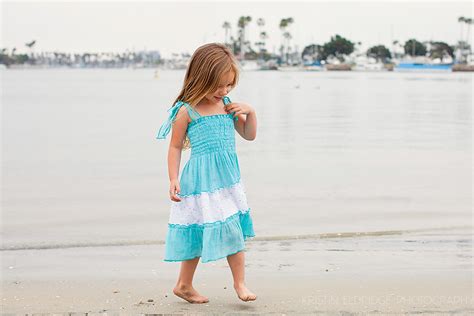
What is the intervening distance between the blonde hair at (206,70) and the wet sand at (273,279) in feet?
3.42

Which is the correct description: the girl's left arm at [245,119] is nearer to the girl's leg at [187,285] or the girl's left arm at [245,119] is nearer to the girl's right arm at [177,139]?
the girl's right arm at [177,139]

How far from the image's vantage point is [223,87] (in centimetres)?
415

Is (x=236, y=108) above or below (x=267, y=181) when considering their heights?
above

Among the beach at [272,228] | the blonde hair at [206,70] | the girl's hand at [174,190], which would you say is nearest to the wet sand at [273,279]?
the beach at [272,228]

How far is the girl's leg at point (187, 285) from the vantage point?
4.29 metres

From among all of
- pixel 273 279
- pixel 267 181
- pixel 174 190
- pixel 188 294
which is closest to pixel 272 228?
pixel 273 279

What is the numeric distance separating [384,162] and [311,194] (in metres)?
3.16

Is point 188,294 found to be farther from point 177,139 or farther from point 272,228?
point 272,228

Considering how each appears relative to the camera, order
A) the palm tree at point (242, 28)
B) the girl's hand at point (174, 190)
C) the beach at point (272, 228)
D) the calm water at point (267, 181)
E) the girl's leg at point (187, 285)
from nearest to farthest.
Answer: the girl's hand at point (174, 190) → the girl's leg at point (187, 285) → the beach at point (272, 228) → the calm water at point (267, 181) → the palm tree at point (242, 28)

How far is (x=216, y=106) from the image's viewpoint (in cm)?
422

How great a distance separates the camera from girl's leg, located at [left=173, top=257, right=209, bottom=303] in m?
4.29

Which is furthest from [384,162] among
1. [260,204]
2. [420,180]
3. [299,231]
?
[299,231]

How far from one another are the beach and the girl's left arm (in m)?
0.84

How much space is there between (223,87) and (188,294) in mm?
1032
